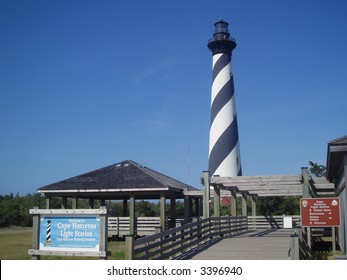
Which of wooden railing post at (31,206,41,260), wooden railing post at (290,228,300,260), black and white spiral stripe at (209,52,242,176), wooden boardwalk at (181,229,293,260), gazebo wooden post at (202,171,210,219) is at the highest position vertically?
black and white spiral stripe at (209,52,242,176)

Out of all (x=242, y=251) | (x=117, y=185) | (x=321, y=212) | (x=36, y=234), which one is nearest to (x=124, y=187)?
(x=117, y=185)

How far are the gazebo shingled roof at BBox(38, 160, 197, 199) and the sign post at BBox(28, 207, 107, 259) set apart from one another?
32.8ft

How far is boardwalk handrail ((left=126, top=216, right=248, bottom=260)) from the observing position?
8523 mm

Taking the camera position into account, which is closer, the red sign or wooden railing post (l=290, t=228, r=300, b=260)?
wooden railing post (l=290, t=228, r=300, b=260)

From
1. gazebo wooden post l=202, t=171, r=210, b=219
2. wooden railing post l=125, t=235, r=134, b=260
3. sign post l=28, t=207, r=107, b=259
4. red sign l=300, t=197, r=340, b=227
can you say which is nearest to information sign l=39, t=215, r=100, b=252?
sign post l=28, t=207, r=107, b=259

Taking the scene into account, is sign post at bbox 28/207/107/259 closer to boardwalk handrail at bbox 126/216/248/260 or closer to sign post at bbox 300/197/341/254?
boardwalk handrail at bbox 126/216/248/260

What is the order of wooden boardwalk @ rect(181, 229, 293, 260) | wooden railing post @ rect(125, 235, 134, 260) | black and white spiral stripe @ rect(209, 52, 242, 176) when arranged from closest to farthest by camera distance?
wooden railing post @ rect(125, 235, 134, 260) → wooden boardwalk @ rect(181, 229, 293, 260) → black and white spiral stripe @ rect(209, 52, 242, 176)

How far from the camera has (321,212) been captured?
1174 centimetres

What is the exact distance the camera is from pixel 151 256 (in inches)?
358

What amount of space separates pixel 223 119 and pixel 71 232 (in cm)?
2192

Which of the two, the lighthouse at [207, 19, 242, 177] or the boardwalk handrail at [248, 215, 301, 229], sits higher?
the lighthouse at [207, 19, 242, 177]

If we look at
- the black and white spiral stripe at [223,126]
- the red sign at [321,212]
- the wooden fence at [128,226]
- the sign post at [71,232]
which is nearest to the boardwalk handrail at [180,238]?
the sign post at [71,232]

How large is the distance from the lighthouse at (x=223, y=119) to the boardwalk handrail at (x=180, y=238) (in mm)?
9102
